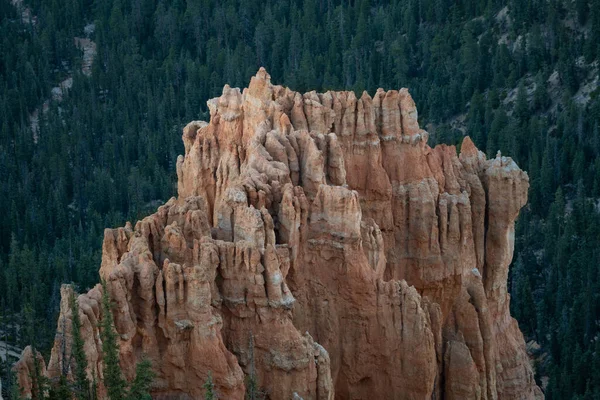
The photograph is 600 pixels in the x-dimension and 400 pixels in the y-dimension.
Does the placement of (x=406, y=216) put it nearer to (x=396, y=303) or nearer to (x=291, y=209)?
(x=396, y=303)

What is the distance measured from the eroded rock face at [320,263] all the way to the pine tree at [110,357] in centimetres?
95

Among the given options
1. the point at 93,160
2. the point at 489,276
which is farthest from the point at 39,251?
the point at 489,276

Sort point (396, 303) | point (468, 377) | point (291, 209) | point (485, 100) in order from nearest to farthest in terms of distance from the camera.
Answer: point (291, 209), point (396, 303), point (468, 377), point (485, 100)

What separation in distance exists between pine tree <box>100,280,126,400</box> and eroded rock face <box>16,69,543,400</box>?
954 millimetres

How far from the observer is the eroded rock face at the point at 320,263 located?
135ft

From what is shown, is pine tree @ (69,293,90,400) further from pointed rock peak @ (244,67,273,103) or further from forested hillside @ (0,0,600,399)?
forested hillside @ (0,0,600,399)

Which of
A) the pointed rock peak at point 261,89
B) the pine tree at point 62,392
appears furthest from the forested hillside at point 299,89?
the pine tree at point 62,392

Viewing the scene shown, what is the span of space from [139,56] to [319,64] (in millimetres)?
21615

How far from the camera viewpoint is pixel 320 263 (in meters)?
48.4

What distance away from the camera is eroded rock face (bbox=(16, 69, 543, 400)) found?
41.0 meters

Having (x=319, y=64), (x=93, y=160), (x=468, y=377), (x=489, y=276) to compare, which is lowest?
(x=468, y=377)

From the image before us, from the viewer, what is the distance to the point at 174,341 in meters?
40.9

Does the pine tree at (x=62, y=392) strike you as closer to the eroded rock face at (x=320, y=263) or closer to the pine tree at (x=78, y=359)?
the pine tree at (x=78, y=359)

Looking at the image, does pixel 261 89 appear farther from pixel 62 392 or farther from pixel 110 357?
pixel 62 392
